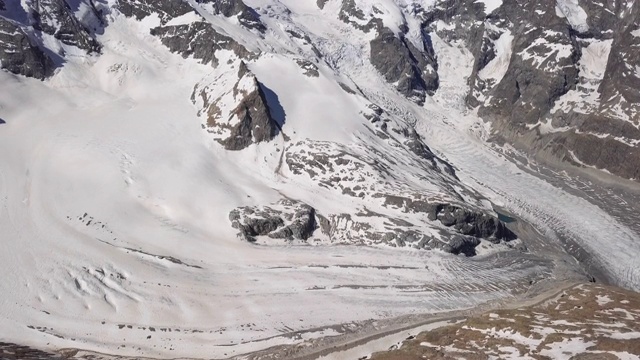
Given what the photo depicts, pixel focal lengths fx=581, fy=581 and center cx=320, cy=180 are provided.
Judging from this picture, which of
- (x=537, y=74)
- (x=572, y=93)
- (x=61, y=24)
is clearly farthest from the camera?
(x=537, y=74)

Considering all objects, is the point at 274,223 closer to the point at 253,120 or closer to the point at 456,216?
the point at 253,120

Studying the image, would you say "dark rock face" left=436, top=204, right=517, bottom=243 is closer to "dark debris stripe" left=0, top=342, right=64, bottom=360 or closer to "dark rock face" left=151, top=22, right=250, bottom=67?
"dark rock face" left=151, top=22, right=250, bottom=67

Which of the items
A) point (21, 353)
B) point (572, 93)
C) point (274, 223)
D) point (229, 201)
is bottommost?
point (21, 353)

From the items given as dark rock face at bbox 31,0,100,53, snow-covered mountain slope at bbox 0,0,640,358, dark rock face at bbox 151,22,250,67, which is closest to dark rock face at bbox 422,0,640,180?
snow-covered mountain slope at bbox 0,0,640,358

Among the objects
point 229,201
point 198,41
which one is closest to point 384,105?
point 198,41

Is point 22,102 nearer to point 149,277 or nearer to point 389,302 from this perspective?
point 149,277

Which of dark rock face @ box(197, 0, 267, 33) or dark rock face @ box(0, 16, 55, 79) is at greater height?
dark rock face @ box(197, 0, 267, 33)

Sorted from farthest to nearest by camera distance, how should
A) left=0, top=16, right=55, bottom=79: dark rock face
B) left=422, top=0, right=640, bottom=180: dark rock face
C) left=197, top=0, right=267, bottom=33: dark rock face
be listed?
left=197, top=0, right=267, bottom=33: dark rock face
left=422, top=0, right=640, bottom=180: dark rock face
left=0, top=16, right=55, bottom=79: dark rock face
